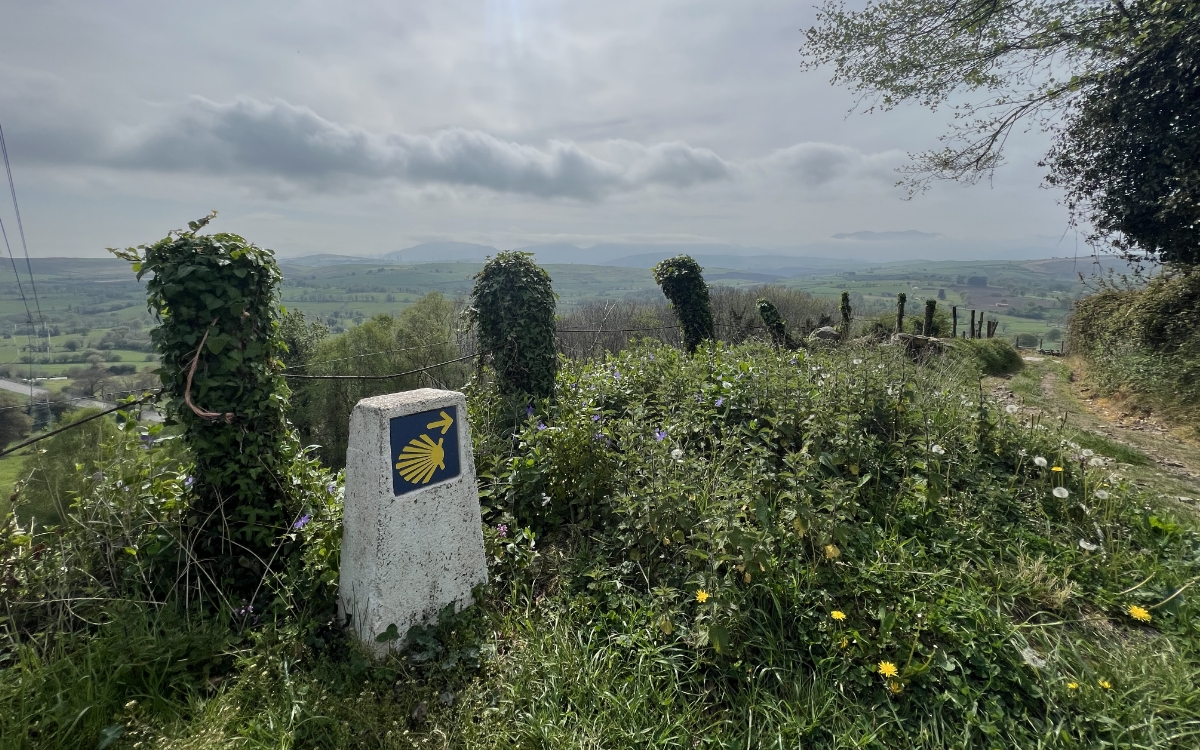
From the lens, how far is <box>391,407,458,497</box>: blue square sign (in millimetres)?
2529

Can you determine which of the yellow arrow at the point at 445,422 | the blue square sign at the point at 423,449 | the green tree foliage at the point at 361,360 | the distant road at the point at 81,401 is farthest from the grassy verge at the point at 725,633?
the green tree foliage at the point at 361,360

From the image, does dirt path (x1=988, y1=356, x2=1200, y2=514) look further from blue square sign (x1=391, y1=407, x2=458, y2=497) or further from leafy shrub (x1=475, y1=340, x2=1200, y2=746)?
blue square sign (x1=391, y1=407, x2=458, y2=497)

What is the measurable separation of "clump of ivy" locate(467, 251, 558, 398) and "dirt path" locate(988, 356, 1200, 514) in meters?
4.76

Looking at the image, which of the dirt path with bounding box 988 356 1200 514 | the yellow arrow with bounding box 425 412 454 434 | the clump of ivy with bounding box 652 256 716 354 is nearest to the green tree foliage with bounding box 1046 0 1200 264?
the dirt path with bounding box 988 356 1200 514

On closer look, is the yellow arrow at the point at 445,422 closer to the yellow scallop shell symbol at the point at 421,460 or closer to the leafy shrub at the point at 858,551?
the yellow scallop shell symbol at the point at 421,460

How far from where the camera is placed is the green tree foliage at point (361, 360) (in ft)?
82.2

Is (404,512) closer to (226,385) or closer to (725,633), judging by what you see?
(226,385)

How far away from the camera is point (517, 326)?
5066 mm

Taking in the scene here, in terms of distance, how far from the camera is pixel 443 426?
2699mm

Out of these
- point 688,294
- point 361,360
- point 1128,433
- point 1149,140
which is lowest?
point 361,360

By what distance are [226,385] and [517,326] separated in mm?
2715

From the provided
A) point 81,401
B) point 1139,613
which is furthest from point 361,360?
point 1139,613

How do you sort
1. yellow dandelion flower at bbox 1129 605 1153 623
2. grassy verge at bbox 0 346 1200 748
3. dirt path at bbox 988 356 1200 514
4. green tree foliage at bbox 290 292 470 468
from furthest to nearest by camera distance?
1. green tree foliage at bbox 290 292 470 468
2. dirt path at bbox 988 356 1200 514
3. yellow dandelion flower at bbox 1129 605 1153 623
4. grassy verge at bbox 0 346 1200 748

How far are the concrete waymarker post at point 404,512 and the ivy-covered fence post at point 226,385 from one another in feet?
2.02
